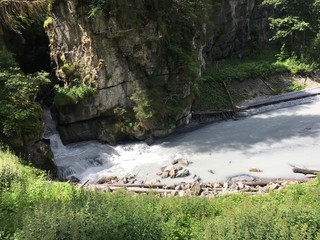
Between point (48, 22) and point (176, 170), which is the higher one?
point (48, 22)

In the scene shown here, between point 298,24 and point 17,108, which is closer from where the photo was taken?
point 17,108

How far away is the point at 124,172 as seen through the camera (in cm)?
2016

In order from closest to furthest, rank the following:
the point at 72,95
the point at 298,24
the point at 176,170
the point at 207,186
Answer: the point at 207,186 → the point at 176,170 → the point at 72,95 → the point at 298,24

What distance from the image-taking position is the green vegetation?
16.5 meters

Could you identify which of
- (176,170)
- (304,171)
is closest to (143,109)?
(176,170)

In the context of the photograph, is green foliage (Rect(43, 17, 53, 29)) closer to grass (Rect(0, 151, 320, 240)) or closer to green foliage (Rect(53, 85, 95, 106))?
green foliage (Rect(53, 85, 95, 106))

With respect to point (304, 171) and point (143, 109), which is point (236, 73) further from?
point (304, 171)

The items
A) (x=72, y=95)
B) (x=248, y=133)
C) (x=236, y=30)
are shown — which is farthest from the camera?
(x=236, y=30)

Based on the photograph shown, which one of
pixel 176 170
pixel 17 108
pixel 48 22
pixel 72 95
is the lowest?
pixel 176 170

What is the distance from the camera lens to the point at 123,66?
2423 cm

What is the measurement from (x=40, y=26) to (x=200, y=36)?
12.5m

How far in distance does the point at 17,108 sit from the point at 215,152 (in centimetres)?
1166

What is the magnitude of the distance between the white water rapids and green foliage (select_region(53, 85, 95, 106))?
220cm

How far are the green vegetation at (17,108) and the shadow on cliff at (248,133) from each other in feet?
29.9
